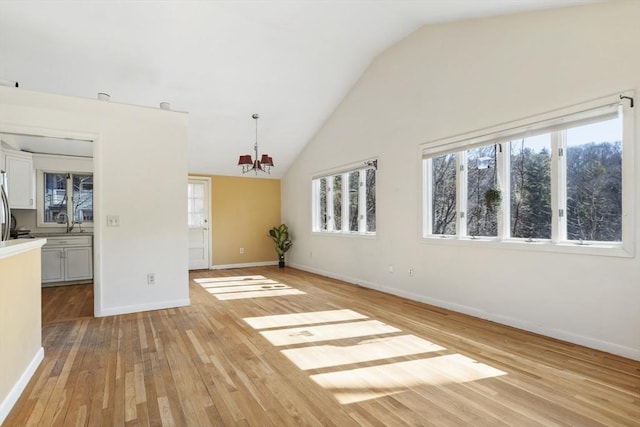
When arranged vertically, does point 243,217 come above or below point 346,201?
below

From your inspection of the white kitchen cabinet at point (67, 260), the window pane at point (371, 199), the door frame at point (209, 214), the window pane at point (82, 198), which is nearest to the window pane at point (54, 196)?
the window pane at point (82, 198)

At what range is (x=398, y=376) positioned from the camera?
247 cm

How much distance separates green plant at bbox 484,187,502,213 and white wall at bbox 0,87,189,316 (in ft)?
12.5

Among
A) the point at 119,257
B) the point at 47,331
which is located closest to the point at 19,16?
the point at 119,257

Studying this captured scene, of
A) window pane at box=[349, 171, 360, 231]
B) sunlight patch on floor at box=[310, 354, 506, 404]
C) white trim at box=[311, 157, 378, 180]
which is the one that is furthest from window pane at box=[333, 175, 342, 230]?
Answer: sunlight patch on floor at box=[310, 354, 506, 404]

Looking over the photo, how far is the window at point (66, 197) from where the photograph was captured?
20.0ft

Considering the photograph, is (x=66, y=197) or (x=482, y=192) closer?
(x=482, y=192)

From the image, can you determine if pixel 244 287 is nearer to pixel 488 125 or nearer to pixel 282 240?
pixel 282 240

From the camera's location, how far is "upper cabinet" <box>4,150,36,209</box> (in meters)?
5.28

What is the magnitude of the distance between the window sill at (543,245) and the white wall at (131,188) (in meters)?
3.50

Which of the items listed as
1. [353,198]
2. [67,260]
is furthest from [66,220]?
[353,198]

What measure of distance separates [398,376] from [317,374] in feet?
1.93

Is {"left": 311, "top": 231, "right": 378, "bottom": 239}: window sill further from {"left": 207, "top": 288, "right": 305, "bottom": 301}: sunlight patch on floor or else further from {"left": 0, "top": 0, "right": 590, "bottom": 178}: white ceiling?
{"left": 0, "top": 0, "right": 590, "bottom": 178}: white ceiling

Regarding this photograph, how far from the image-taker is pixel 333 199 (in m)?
7.01
